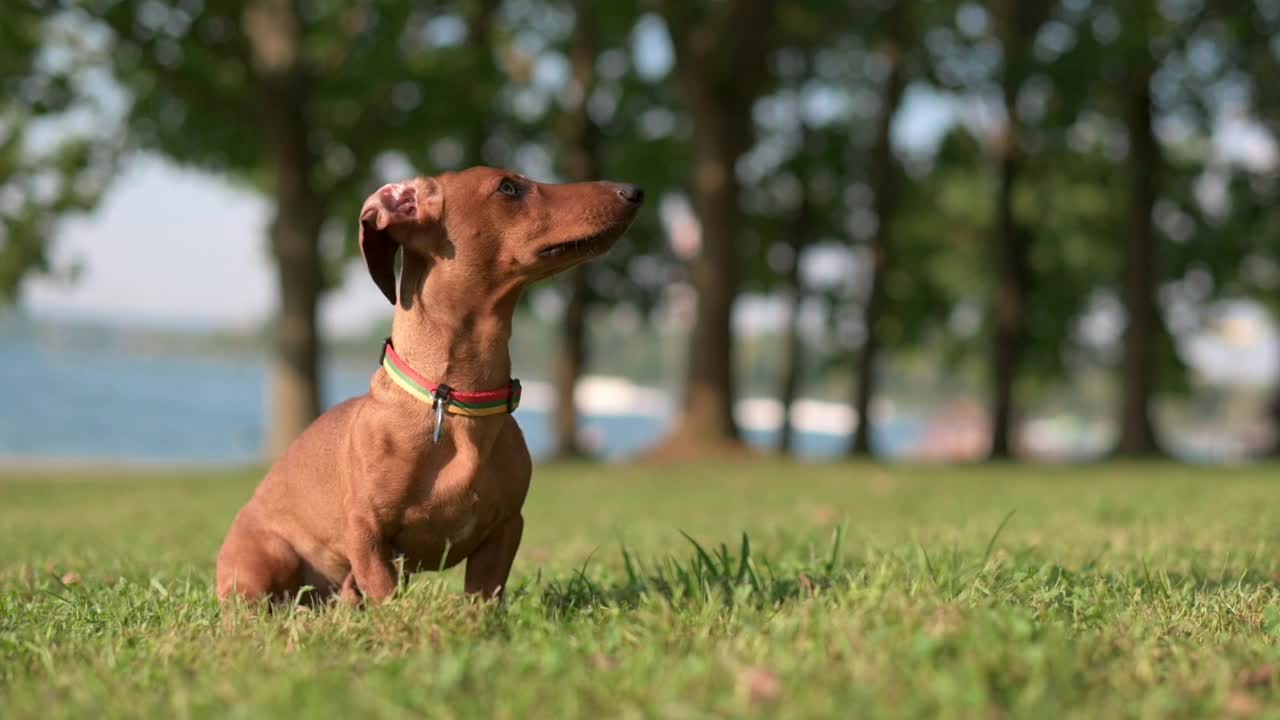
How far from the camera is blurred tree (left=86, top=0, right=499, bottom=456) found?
58.4ft

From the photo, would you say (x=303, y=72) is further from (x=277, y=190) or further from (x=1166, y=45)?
(x=1166, y=45)

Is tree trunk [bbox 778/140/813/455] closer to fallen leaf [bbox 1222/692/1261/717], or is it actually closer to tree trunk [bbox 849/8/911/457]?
tree trunk [bbox 849/8/911/457]

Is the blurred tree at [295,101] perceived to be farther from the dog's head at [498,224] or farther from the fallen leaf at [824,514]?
the dog's head at [498,224]

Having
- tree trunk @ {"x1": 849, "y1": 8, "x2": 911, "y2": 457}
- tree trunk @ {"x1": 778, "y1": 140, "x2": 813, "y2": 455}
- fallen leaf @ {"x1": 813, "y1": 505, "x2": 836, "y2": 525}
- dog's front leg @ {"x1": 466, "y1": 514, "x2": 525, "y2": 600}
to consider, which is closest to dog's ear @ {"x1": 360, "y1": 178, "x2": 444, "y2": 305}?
dog's front leg @ {"x1": 466, "y1": 514, "x2": 525, "y2": 600}

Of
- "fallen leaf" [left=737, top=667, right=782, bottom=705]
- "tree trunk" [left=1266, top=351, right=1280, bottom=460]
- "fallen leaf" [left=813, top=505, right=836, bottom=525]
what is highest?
"fallen leaf" [left=737, top=667, right=782, bottom=705]

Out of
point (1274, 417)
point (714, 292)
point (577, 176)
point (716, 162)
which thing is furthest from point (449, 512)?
point (1274, 417)

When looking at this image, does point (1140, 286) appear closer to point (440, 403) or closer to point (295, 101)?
point (295, 101)

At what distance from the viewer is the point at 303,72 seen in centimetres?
1836

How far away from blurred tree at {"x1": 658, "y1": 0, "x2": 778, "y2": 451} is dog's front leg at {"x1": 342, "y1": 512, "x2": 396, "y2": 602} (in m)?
14.6

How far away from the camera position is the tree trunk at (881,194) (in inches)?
983

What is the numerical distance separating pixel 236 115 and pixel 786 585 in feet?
52.8

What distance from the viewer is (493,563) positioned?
400cm

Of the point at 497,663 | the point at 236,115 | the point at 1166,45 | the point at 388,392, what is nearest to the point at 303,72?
the point at 236,115

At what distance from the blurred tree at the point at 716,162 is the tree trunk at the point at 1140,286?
335 inches
